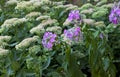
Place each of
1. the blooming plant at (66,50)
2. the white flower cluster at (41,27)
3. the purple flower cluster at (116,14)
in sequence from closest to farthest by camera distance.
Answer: the blooming plant at (66,50), the purple flower cluster at (116,14), the white flower cluster at (41,27)

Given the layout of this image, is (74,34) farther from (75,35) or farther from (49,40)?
(49,40)

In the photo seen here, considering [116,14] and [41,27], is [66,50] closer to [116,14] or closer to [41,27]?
[116,14]

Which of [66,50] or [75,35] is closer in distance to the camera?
[66,50]

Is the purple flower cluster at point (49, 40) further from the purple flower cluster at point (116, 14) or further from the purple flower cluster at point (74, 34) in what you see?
the purple flower cluster at point (116, 14)

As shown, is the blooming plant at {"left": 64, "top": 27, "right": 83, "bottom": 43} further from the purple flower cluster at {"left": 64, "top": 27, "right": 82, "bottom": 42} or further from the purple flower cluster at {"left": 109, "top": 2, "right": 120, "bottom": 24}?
the purple flower cluster at {"left": 109, "top": 2, "right": 120, "bottom": 24}

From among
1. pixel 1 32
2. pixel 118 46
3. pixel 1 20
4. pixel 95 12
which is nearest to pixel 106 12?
pixel 95 12

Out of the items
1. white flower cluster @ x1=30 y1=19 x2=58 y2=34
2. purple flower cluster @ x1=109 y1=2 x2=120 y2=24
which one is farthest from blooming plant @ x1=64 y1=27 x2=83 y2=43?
white flower cluster @ x1=30 y1=19 x2=58 y2=34

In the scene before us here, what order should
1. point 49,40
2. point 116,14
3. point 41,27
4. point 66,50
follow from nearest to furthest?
1. point 66,50
2. point 49,40
3. point 116,14
4. point 41,27

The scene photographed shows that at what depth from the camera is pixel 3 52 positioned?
7.23 ft

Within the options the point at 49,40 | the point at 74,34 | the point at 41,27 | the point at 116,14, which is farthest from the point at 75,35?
the point at 41,27

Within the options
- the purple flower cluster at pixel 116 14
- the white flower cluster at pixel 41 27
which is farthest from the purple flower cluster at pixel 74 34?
the white flower cluster at pixel 41 27

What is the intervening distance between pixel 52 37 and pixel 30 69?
271 mm

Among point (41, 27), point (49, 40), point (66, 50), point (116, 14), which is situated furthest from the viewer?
point (41, 27)

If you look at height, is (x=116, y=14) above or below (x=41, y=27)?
above
